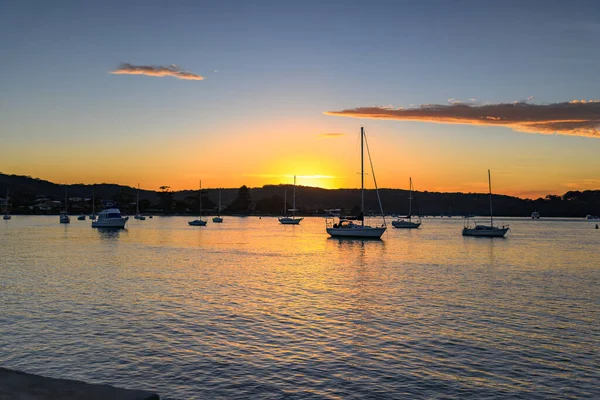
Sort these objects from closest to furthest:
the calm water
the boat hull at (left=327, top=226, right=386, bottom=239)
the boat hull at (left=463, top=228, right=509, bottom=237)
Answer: the calm water, the boat hull at (left=327, top=226, right=386, bottom=239), the boat hull at (left=463, top=228, right=509, bottom=237)

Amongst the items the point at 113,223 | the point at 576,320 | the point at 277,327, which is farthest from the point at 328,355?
the point at 113,223

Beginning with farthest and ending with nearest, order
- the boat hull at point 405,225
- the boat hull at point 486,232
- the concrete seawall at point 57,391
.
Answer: the boat hull at point 405,225, the boat hull at point 486,232, the concrete seawall at point 57,391

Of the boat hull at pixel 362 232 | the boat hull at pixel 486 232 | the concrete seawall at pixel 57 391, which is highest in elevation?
the concrete seawall at pixel 57 391

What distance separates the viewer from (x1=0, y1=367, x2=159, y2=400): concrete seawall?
28.1 feet

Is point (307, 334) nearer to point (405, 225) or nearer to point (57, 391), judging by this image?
point (57, 391)

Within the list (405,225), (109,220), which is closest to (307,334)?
(109,220)

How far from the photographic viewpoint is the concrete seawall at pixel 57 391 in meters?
8.56

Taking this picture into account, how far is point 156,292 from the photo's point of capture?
3403 cm

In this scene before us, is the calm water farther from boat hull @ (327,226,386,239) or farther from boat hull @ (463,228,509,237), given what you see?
boat hull @ (463,228,509,237)

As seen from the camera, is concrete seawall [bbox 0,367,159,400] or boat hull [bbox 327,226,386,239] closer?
concrete seawall [bbox 0,367,159,400]

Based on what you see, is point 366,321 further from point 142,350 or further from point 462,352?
point 142,350

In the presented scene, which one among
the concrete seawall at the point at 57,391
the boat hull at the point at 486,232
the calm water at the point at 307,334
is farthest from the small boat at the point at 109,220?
the concrete seawall at the point at 57,391

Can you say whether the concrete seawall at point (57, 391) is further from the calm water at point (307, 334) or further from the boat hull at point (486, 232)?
the boat hull at point (486, 232)

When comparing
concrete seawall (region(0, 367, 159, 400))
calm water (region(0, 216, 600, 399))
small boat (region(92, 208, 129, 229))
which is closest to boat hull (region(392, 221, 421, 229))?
small boat (region(92, 208, 129, 229))
